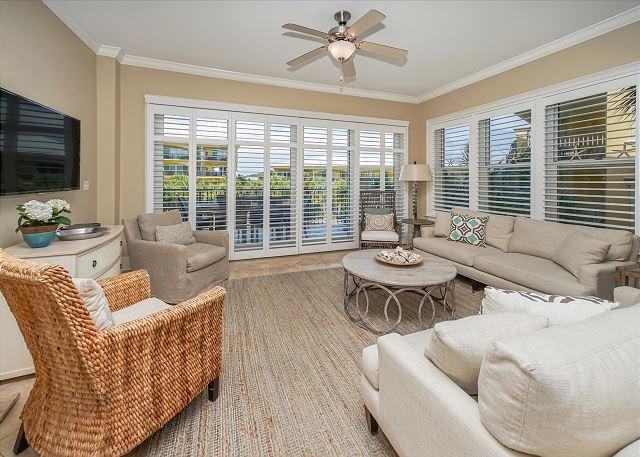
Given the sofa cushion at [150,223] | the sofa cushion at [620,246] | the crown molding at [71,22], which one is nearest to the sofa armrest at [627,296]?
the sofa cushion at [620,246]

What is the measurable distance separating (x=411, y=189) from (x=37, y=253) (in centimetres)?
550

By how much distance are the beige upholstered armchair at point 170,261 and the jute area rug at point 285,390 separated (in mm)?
451

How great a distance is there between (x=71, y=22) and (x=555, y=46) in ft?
17.3

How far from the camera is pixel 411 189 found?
614 centimetres

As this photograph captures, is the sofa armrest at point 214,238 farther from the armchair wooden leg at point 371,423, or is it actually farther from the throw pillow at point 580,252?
the throw pillow at point 580,252

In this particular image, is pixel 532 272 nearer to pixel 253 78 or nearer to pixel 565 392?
pixel 565 392

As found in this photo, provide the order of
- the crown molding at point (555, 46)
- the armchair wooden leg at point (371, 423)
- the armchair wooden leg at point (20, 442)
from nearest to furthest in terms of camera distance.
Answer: the armchair wooden leg at point (20, 442)
the armchair wooden leg at point (371, 423)
the crown molding at point (555, 46)

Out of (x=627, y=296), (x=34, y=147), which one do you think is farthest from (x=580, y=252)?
(x=34, y=147)

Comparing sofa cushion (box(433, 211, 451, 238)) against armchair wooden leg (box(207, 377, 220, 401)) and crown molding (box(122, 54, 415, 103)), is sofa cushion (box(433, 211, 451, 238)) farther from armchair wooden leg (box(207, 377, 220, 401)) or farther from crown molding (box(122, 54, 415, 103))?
armchair wooden leg (box(207, 377, 220, 401))

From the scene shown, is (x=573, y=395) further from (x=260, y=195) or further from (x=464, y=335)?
(x=260, y=195)

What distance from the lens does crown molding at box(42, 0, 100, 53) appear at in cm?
291

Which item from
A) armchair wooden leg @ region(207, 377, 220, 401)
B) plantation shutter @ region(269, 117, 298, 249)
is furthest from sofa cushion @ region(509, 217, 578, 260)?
armchair wooden leg @ region(207, 377, 220, 401)

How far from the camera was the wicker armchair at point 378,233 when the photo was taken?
16.1 feet

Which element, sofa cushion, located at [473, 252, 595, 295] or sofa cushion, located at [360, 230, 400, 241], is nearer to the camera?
sofa cushion, located at [473, 252, 595, 295]
